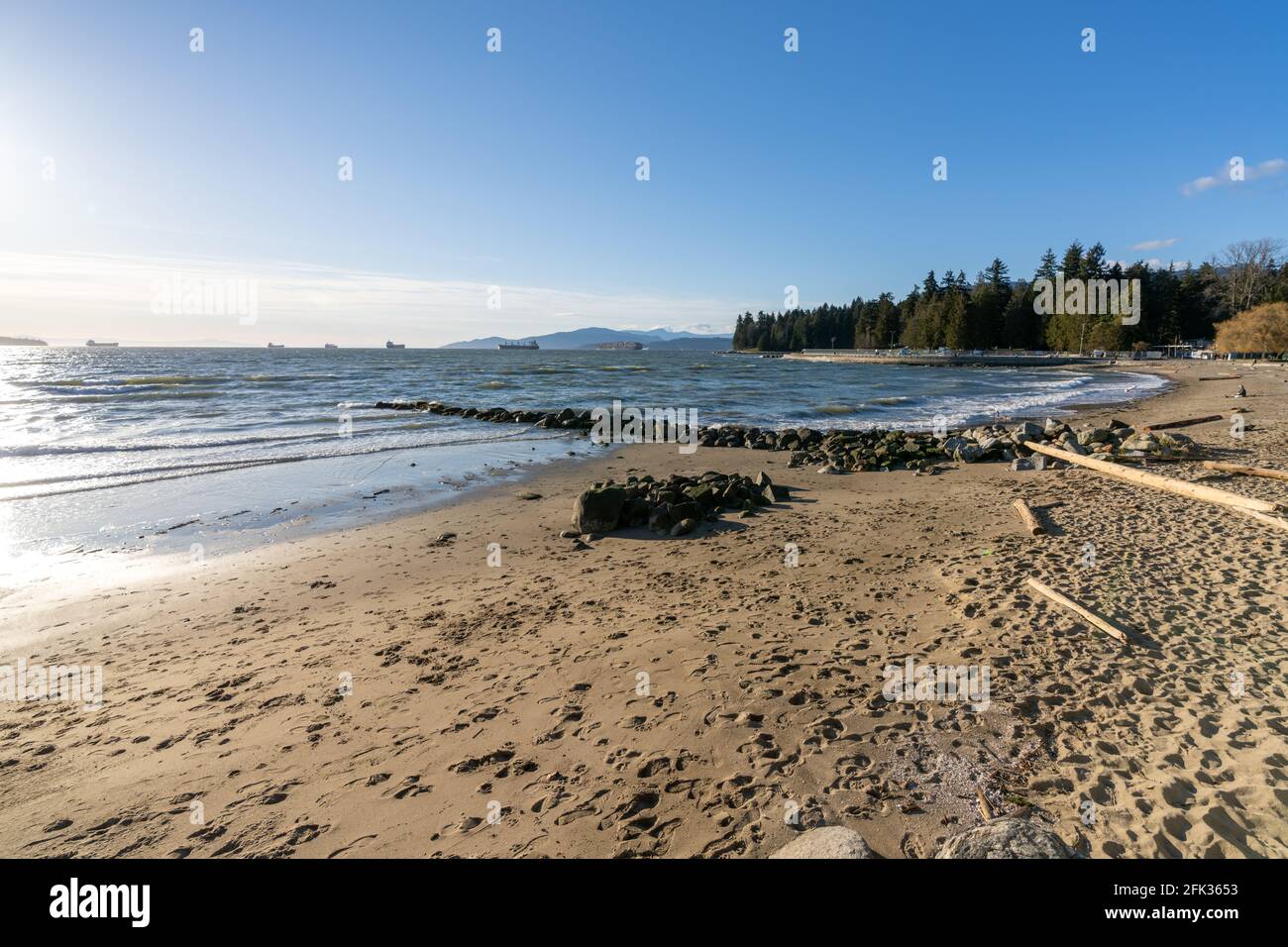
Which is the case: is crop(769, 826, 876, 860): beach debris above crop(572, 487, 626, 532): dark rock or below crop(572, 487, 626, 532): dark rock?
below

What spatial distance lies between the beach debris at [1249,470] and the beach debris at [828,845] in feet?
48.8

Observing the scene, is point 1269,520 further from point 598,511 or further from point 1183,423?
point 1183,423

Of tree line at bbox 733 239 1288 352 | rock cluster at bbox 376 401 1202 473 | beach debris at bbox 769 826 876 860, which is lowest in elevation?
beach debris at bbox 769 826 876 860

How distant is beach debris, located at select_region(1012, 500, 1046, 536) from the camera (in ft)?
31.2

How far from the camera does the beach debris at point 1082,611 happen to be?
6.03m

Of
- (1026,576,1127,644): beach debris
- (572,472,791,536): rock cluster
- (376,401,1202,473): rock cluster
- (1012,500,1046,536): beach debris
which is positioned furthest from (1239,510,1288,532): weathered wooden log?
(572,472,791,536): rock cluster

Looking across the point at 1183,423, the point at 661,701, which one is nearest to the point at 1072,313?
the point at 1183,423

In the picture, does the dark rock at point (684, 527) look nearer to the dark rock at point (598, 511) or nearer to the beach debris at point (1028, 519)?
the dark rock at point (598, 511)

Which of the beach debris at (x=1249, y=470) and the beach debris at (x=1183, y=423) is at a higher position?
the beach debris at (x=1183, y=423)

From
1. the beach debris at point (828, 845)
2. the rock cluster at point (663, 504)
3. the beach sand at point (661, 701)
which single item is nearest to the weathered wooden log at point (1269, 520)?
the beach sand at point (661, 701)

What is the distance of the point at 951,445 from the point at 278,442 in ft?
78.8

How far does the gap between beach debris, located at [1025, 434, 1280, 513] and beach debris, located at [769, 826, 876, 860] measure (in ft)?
35.5

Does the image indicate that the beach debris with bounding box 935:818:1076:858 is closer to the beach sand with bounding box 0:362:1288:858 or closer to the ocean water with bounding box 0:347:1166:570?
the beach sand with bounding box 0:362:1288:858
